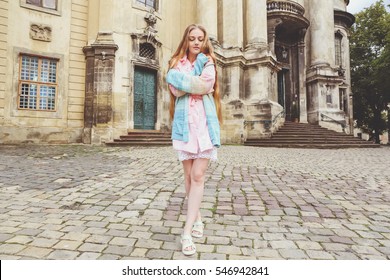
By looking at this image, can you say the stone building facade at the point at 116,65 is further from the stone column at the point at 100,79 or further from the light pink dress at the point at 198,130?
the light pink dress at the point at 198,130

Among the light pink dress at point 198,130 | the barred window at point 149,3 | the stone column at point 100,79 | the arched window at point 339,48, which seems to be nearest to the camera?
the light pink dress at point 198,130

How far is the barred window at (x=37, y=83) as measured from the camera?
492 inches

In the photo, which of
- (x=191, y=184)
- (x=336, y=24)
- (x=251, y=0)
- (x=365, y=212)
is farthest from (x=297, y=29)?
(x=191, y=184)

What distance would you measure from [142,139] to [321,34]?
15847 mm

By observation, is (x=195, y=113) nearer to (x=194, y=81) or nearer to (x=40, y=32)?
(x=194, y=81)

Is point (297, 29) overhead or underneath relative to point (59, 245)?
overhead

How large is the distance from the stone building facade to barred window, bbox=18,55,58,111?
0.04m

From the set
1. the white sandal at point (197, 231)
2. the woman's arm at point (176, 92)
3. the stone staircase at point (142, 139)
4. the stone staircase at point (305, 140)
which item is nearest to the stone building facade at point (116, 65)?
the stone staircase at point (142, 139)

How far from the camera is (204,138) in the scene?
228 centimetres

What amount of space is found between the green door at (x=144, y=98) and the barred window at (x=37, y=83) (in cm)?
374

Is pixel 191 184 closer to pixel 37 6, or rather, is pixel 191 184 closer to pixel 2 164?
pixel 2 164
